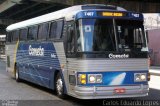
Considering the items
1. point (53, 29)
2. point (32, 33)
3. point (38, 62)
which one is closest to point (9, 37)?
point (32, 33)

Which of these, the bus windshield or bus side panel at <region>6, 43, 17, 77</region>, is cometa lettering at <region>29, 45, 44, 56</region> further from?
the bus windshield

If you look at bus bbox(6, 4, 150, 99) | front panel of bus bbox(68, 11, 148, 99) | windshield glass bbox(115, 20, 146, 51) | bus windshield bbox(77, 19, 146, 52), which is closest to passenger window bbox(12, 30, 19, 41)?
bus bbox(6, 4, 150, 99)

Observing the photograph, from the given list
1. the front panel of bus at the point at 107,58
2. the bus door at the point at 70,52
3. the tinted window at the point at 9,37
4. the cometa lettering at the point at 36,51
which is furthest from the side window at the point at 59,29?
the tinted window at the point at 9,37

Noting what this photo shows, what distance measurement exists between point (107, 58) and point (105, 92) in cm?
91

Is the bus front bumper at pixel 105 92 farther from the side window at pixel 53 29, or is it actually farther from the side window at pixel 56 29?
the side window at pixel 53 29

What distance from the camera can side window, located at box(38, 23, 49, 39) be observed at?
15.3 metres

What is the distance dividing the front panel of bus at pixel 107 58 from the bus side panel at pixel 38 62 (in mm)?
2236

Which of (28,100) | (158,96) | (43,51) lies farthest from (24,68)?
(158,96)

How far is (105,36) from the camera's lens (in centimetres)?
1170

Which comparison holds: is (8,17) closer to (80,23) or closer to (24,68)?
(24,68)

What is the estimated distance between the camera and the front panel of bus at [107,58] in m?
11.4

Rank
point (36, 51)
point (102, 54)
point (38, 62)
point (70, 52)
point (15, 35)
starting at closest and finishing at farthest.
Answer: point (102, 54) → point (70, 52) → point (38, 62) → point (36, 51) → point (15, 35)

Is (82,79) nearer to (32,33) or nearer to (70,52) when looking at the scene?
(70,52)

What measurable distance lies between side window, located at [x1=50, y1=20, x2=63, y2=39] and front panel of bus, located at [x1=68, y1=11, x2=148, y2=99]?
5.42 ft
